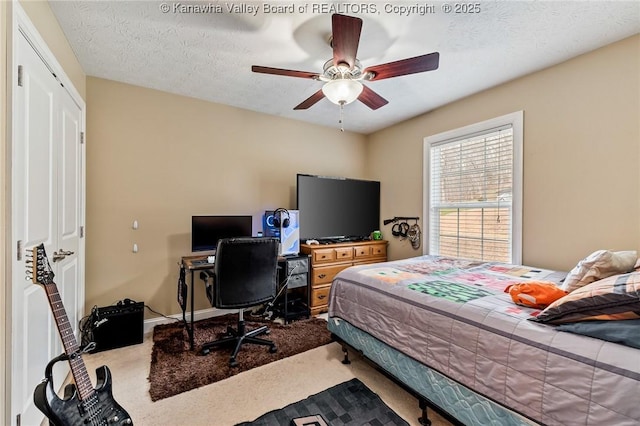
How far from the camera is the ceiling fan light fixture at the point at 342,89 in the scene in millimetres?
→ 1896

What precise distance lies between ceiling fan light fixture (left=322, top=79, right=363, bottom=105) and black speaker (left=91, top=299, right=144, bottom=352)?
260 cm

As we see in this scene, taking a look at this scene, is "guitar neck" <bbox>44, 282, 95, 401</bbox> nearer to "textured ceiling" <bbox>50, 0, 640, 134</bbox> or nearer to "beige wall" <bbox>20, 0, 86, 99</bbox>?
"beige wall" <bbox>20, 0, 86, 99</bbox>

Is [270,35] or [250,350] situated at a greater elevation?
[270,35]

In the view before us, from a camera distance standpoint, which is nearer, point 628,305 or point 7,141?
point 628,305

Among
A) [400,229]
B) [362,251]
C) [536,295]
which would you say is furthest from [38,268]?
[400,229]

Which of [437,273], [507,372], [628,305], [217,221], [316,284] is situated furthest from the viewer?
[316,284]

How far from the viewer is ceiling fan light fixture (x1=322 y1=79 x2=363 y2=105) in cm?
190

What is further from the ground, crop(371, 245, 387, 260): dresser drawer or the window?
the window

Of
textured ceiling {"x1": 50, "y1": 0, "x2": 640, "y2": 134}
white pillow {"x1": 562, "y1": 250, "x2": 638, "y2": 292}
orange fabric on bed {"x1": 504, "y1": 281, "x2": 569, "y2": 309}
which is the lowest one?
orange fabric on bed {"x1": 504, "y1": 281, "x2": 569, "y2": 309}

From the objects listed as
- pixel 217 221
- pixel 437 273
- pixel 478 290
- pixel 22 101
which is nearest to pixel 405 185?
pixel 437 273

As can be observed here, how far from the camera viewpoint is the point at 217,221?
2.99m

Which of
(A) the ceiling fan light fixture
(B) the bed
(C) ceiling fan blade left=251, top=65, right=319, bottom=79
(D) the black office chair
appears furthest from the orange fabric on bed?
(C) ceiling fan blade left=251, top=65, right=319, bottom=79

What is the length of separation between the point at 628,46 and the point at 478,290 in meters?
2.18

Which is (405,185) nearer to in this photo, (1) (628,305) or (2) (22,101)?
(1) (628,305)
